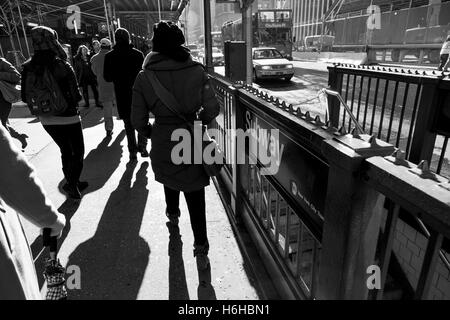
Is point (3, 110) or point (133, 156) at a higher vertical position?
point (3, 110)

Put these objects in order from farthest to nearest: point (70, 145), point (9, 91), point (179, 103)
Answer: point (9, 91)
point (70, 145)
point (179, 103)

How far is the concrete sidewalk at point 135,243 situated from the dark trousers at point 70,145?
1.28ft

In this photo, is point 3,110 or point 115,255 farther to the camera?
point 3,110

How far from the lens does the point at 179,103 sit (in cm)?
285

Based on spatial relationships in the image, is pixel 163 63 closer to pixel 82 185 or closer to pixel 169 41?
pixel 169 41

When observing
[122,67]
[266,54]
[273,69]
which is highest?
[122,67]

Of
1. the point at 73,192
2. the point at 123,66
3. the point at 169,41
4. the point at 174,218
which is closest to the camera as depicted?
the point at 169,41

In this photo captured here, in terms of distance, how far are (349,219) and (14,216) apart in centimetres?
147

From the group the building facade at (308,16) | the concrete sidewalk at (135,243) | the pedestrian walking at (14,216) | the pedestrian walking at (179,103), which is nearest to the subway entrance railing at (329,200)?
the concrete sidewalk at (135,243)

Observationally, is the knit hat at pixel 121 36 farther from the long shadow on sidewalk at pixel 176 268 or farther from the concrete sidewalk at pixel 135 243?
the long shadow on sidewalk at pixel 176 268

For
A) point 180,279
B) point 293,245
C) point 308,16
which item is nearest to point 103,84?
point 180,279

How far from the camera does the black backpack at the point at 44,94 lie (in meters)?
3.80

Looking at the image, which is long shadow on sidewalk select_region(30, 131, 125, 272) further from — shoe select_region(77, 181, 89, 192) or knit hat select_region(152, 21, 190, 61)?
knit hat select_region(152, 21, 190, 61)

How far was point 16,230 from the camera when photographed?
4.71ft
